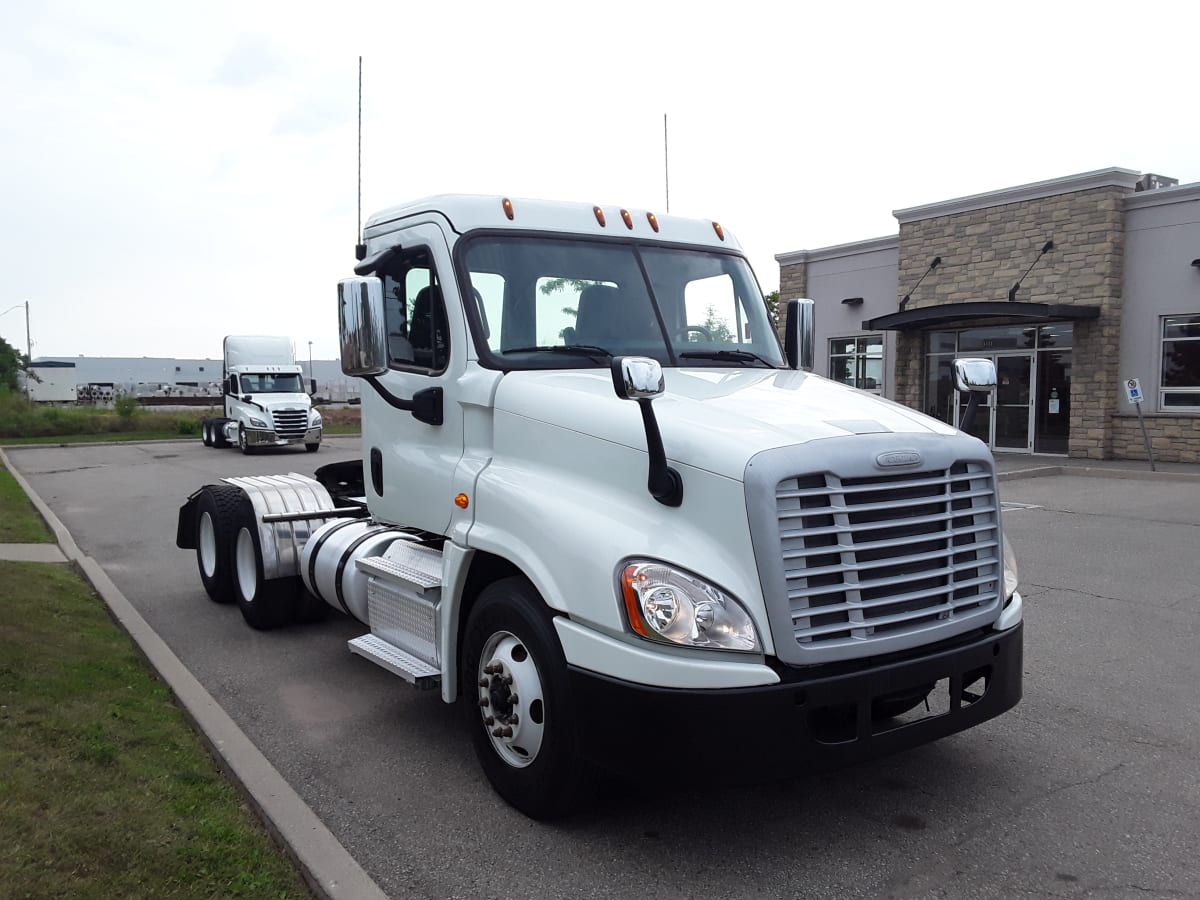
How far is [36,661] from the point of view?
5.52 metres

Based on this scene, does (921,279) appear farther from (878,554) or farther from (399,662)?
(878,554)

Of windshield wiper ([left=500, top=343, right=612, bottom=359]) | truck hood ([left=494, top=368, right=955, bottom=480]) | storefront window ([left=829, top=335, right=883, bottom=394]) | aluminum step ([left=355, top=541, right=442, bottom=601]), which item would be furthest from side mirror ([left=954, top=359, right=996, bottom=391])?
storefront window ([left=829, top=335, right=883, bottom=394])

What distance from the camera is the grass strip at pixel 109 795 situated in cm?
334

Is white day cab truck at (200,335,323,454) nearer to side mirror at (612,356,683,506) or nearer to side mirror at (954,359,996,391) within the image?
side mirror at (954,359,996,391)

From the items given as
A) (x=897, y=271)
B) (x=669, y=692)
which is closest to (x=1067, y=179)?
(x=897, y=271)

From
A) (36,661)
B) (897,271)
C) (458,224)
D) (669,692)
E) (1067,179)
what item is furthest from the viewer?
(897,271)

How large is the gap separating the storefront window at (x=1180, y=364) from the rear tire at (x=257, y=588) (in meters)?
18.3

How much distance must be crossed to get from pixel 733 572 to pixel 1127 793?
227 centimetres

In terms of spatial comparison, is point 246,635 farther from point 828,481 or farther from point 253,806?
point 828,481

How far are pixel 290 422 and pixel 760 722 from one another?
27.8 m

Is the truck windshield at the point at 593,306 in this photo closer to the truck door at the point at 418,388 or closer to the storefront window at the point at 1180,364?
the truck door at the point at 418,388

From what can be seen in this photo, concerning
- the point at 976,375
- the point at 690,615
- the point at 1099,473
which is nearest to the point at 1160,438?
the point at 1099,473

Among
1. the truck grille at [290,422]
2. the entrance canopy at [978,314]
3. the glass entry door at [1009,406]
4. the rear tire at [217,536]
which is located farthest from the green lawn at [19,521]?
the glass entry door at [1009,406]

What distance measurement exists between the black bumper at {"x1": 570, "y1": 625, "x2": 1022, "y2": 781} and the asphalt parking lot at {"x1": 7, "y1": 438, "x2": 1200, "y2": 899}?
17 cm
